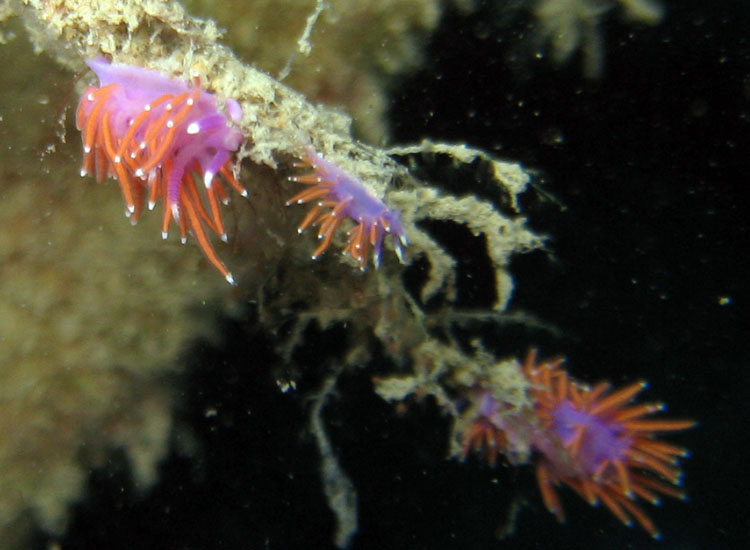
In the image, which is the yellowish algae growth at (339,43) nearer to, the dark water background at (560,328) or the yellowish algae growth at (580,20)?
the dark water background at (560,328)

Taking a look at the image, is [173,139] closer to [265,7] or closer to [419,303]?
[265,7]

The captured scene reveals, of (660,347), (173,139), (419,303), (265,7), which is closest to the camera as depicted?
(173,139)

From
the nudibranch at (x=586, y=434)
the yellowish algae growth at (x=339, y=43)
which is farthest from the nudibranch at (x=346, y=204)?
the nudibranch at (x=586, y=434)

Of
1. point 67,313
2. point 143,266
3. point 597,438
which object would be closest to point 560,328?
point 597,438

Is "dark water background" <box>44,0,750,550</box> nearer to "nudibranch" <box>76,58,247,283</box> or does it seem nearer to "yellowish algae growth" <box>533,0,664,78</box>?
"yellowish algae growth" <box>533,0,664,78</box>

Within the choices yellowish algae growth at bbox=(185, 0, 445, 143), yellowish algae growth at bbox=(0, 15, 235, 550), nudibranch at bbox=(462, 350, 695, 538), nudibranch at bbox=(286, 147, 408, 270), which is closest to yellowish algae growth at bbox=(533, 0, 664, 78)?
yellowish algae growth at bbox=(185, 0, 445, 143)

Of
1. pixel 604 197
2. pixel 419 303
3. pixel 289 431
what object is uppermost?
→ pixel 604 197

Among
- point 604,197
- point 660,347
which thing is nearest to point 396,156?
point 604,197
